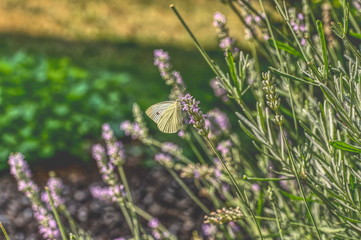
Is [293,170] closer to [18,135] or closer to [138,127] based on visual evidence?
[138,127]

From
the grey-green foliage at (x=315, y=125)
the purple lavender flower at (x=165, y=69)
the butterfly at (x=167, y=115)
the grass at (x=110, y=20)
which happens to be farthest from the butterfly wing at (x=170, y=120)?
the grass at (x=110, y=20)

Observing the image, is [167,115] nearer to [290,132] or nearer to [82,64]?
[290,132]

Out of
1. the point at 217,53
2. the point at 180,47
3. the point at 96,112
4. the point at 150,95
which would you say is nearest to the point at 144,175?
the point at 96,112

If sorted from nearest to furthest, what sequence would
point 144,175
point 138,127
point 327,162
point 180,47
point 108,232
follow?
1. point 327,162
2. point 138,127
3. point 108,232
4. point 144,175
5. point 180,47

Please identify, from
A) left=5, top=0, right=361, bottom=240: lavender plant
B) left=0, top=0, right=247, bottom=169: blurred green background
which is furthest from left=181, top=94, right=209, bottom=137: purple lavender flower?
left=0, top=0, right=247, bottom=169: blurred green background

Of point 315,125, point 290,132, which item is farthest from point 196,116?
point 290,132
